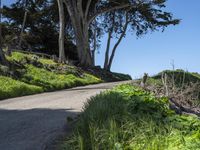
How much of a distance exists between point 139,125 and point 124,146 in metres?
1.15

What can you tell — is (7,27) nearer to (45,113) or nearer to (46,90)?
(46,90)

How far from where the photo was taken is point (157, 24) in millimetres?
46625

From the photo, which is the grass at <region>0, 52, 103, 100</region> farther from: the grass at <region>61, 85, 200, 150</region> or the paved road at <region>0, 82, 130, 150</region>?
the grass at <region>61, 85, 200, 150</region>

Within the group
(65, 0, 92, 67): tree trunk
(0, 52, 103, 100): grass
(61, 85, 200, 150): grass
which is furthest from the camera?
(65, 0, 92, 67): tree trunk

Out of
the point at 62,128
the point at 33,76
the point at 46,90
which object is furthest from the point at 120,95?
the point at 33,76

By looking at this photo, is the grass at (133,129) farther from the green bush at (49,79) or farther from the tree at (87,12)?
the tree at (87,12)

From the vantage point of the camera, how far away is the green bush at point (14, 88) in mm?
21703

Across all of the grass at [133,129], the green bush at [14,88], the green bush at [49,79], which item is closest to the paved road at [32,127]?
the grass at [133,129]

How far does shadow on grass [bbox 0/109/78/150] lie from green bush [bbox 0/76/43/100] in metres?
7.74

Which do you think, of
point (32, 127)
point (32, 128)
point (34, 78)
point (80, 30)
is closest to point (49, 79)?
point (34, 78)

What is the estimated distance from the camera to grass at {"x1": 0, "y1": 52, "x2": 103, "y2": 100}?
2289cm

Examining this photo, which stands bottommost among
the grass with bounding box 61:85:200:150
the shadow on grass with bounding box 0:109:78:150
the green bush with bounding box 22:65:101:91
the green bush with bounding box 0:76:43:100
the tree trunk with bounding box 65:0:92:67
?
the shadow on grass with bounding box 0:109:78:150

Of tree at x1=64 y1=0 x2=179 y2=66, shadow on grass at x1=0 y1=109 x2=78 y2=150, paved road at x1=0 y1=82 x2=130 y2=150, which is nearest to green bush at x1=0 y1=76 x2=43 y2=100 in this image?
paved road at x1=0 y1=82 x2=130 y2=150

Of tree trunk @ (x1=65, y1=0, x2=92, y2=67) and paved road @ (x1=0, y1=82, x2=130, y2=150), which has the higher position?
tree trunk @ (x1=65, y1=0, x2=92, y2=67)
